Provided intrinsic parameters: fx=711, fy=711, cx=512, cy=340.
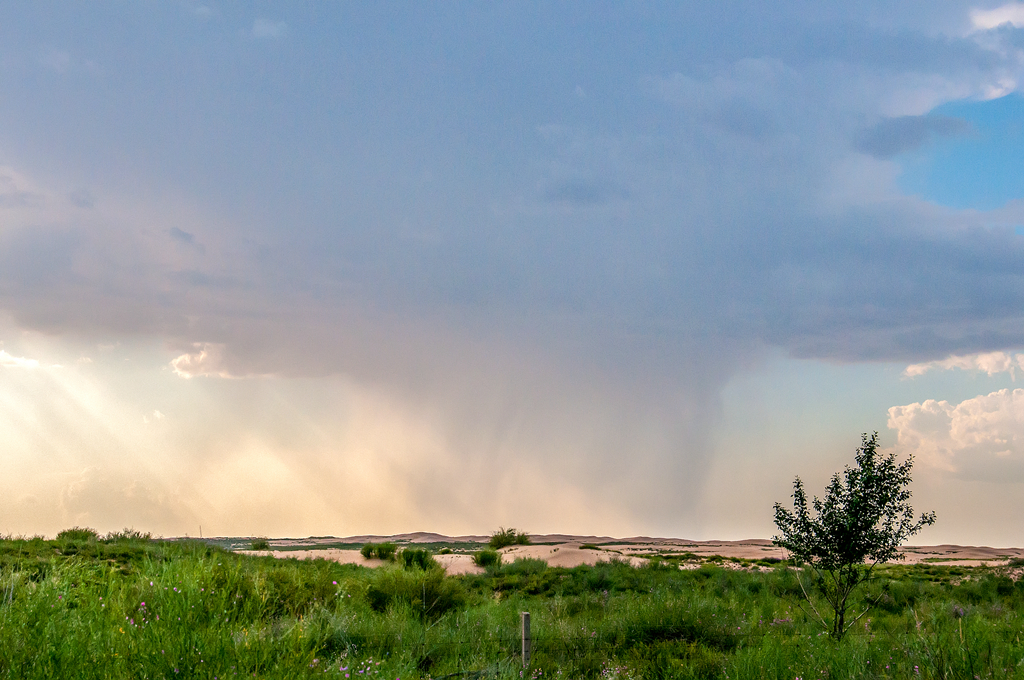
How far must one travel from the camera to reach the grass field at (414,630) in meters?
6.42

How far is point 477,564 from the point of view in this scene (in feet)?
100.0

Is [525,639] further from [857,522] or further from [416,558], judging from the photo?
[416,558]

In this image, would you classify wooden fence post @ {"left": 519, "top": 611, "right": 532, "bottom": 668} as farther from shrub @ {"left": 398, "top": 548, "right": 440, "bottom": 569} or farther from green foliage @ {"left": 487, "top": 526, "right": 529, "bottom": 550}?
green foliage @ {"left": 487, "top": 526, "right": 529, "bottom": 550}

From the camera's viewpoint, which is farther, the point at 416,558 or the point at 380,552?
the point at 380,552

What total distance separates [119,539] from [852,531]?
26.7 meters

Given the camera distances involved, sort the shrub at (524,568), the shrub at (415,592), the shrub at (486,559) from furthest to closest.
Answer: the shrub at (486,559) < the shrub at (524,568) < the shrub at (415,592)

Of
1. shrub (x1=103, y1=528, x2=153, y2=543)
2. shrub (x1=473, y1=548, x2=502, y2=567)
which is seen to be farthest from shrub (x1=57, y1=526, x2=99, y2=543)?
shrub (x1=473, y1=548, x2=502, y2=567)

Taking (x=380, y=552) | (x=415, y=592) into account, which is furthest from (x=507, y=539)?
(x=415, y=592)

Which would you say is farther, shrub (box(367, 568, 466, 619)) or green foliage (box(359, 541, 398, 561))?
green foliage (box(359, 541, 398, 561))

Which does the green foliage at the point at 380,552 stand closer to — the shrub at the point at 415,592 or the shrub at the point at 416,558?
the shrub at the point at 416,558

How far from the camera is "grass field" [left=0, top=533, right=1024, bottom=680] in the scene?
21.1ft

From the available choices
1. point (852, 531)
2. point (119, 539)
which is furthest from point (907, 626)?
point (119, 539)

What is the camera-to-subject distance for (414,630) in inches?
465

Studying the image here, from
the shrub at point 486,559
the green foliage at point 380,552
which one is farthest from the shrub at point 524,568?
the green foliage at point 380,552
